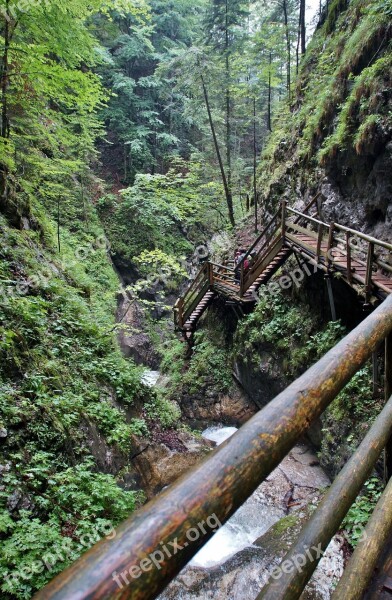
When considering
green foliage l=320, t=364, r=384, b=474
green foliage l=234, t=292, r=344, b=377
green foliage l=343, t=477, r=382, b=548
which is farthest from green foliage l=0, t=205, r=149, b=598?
green foliage l=234, t=292, r=344, b=377

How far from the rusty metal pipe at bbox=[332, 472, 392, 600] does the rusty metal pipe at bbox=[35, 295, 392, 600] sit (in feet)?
2.76

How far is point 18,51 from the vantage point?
21.9ft

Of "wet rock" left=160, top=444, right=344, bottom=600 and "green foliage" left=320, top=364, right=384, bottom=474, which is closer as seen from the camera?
"wet rock" left=160, top=444, right=344, bottom=600

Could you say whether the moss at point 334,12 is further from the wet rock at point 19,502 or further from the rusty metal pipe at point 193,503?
the wet rock at point 19,502

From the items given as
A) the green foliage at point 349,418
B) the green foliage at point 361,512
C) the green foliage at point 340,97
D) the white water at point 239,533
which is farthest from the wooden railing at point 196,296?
the green foliage at point 361,512

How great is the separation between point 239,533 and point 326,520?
19.2 feet

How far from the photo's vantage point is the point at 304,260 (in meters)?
8.73

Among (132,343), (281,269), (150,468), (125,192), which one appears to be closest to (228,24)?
(125,192)

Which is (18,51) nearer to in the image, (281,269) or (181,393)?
(281,269)

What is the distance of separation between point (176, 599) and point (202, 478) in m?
5.00

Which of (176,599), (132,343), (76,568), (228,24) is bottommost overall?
(132,343)

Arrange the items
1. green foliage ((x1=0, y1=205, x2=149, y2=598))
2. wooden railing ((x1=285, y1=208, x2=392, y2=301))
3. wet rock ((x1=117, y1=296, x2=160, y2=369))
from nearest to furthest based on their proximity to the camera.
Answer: green foliage ((x1=0, y1=205, x2=149, y2=598))
wooden railing ((x1=285, y1=208, x2=392, y2=301))
wet rock ((x1=117, y1=296, x2=160, y2=369))
